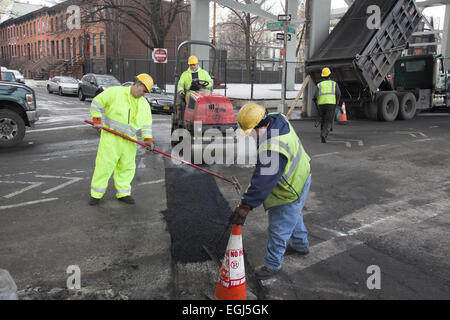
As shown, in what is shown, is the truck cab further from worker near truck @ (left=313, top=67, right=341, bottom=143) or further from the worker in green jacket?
the worker in green jacket

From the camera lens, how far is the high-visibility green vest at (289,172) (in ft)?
11.3

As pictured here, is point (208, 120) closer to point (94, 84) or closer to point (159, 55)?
point (159, 55)

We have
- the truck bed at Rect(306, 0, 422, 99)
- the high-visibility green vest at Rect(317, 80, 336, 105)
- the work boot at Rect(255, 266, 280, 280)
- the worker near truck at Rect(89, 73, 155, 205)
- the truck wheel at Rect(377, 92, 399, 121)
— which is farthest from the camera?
the truck wheel at Rect(377, 92, 399, 121)

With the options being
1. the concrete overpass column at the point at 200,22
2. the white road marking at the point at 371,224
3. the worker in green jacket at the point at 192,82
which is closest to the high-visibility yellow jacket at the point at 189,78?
the worker in green jacket at the point at 192,82

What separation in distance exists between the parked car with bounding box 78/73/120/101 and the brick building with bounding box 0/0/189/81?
15.8ft

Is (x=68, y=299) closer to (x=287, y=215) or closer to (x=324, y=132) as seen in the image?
(x=287, y=215)

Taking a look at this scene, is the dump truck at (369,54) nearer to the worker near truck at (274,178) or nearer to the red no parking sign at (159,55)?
the red no parking sign at (159,55)

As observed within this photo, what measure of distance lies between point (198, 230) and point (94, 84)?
1927 centimetres

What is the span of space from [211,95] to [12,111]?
16.8ft

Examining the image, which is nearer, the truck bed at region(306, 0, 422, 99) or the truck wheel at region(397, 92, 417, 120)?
the truck bed at region(306, 0, 422, 99)

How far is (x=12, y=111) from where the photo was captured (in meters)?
9.77

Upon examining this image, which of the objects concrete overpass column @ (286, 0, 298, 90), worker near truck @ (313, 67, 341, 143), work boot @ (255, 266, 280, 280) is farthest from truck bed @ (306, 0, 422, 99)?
work boot @ (255, 266, 280, 280)

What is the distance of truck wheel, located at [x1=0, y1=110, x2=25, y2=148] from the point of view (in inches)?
377

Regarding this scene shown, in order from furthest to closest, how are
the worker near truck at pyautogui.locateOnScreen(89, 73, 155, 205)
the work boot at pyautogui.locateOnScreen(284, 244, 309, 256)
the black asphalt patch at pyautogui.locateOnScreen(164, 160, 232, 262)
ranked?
the worker near truck at pyautogui.locateOnScreen(89, 73, 155, 205)
the black asphalt patch at pyautogui.locateOnScreen(164, 160, 232, 262)
the work boot at pyautogui.locateOnScreen(284, 244, 309, 256)
